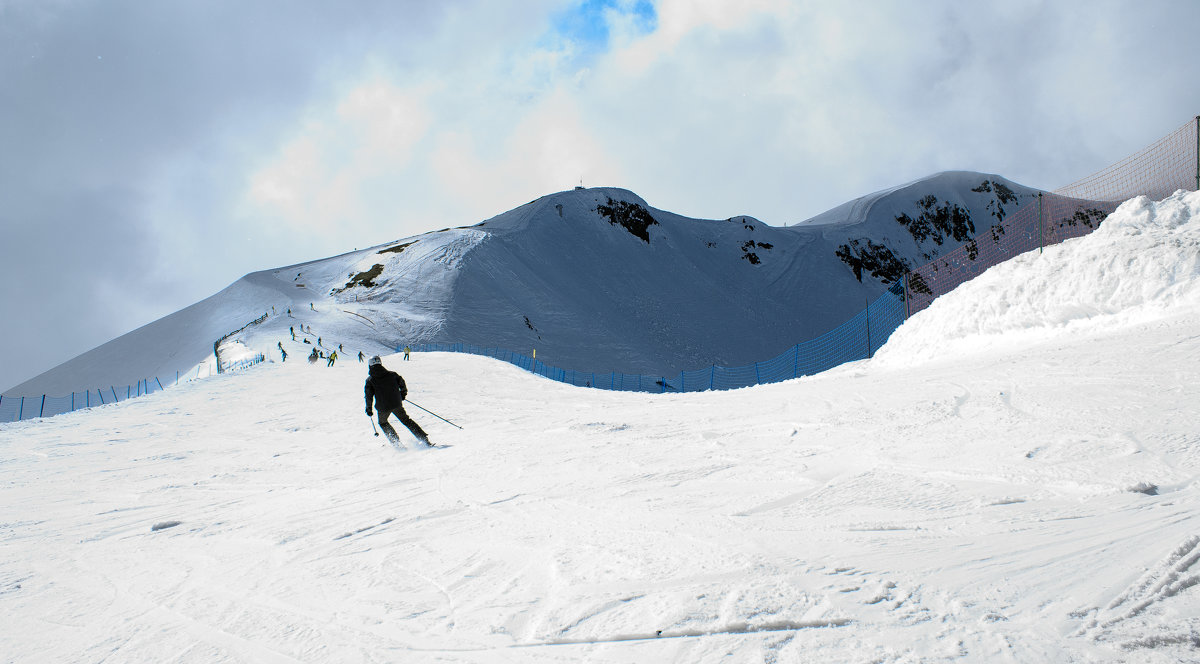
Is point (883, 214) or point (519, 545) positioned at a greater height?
point (883, 214)

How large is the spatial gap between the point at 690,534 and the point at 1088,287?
944 cm

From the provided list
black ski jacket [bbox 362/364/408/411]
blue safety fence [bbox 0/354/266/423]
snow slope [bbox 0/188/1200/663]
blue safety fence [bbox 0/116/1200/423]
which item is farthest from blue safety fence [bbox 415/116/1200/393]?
blue safety fence [bbox 0/354/266/423]

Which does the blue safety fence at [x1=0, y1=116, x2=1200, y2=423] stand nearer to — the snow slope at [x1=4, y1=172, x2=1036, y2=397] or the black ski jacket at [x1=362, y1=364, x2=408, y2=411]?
the snow slope at [x1=4, y1=172, x2=1036, y2=397]

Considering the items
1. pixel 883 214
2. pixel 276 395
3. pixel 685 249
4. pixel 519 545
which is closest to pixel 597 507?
pixel 519 545

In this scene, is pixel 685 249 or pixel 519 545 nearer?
pixel 519 545

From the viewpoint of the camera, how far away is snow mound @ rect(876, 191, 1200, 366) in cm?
874

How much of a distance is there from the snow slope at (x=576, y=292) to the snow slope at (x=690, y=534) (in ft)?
71.2

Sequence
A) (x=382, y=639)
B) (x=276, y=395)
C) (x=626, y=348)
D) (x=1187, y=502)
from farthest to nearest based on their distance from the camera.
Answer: (x=626, y=348) → (x=276, y=395) → (x=1187, y=502) → (x=382, y=639)

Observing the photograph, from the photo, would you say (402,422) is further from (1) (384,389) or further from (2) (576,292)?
(2) (576,292)

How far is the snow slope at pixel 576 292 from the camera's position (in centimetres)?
4219

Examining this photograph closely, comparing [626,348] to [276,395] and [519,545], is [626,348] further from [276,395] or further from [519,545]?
[519,545]

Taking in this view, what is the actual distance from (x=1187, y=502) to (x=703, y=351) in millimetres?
50941

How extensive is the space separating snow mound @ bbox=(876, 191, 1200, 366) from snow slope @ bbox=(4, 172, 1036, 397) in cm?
2318

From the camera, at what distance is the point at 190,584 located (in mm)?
3375
